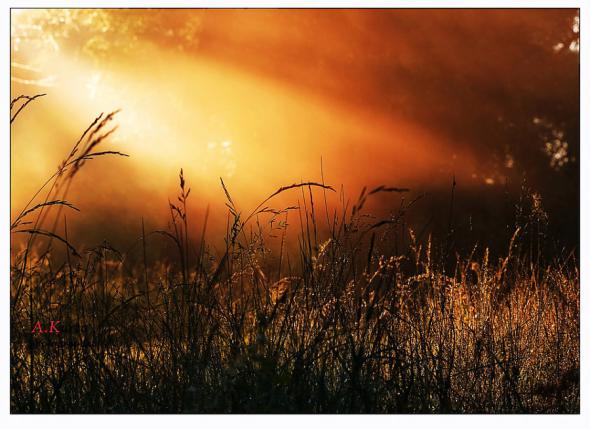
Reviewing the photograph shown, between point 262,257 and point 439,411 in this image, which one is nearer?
point 439,411

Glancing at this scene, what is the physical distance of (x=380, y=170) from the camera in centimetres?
997

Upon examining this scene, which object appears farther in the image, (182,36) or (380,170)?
(182,36)

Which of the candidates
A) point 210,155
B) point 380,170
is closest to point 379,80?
point 380,170

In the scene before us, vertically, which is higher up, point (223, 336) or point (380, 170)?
point (380, 170)

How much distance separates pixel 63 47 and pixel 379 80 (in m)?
5.80

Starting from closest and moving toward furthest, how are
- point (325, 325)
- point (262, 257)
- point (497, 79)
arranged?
1. point (325, 325)
2. point (262, 257)
3. point (497, 79)

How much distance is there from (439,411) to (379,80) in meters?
7.63

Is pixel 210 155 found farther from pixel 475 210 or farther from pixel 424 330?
pixel 424 330
